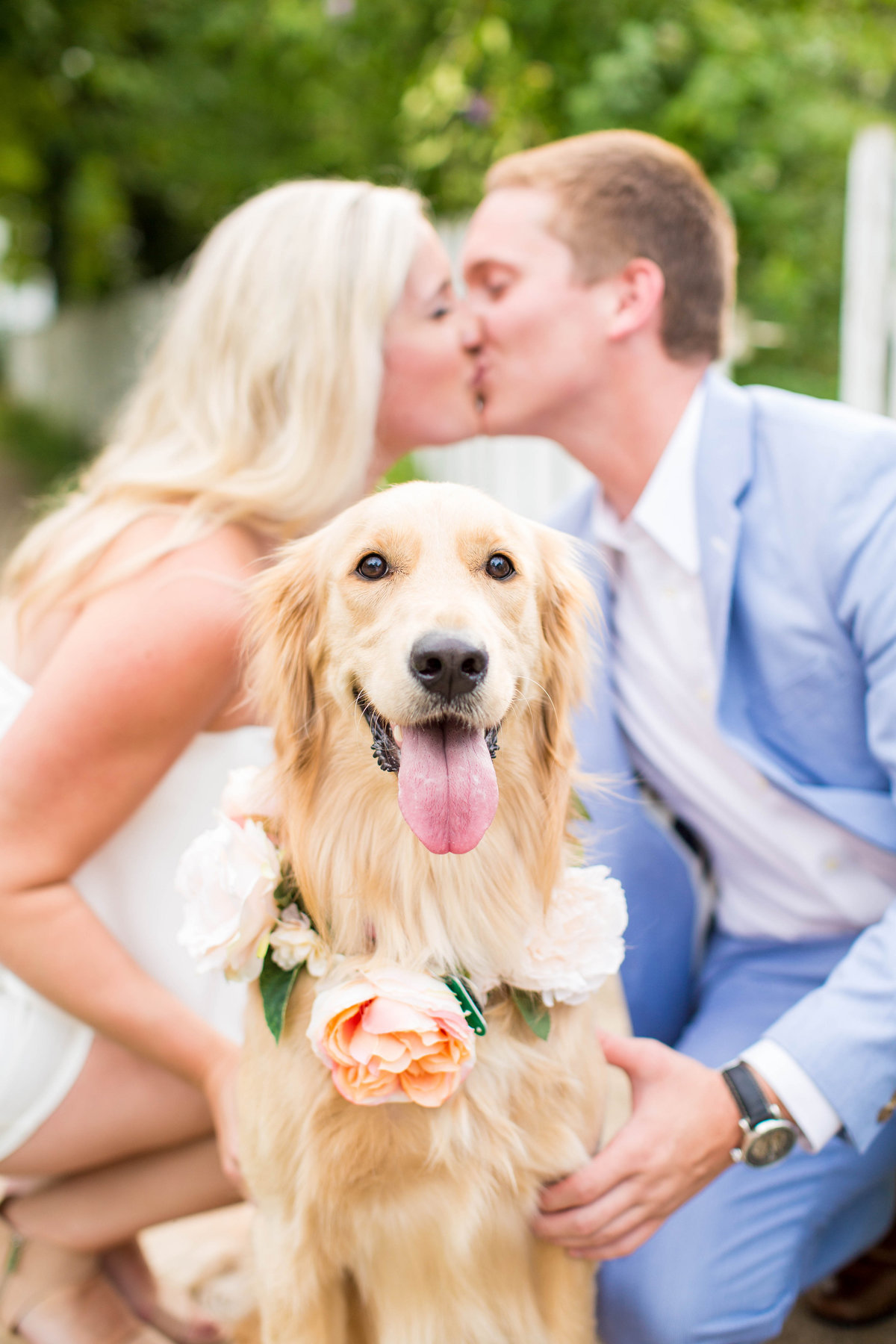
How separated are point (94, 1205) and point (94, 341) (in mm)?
17253

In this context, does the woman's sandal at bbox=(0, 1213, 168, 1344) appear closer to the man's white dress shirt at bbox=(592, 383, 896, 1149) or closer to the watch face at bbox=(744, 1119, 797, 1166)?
the watch face at bbox=(744, 1119, 797, 1166)

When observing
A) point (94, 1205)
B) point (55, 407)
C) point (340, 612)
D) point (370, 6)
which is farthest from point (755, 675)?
point (55, 407)

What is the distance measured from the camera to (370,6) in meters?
6.95

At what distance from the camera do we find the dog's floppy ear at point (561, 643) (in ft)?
6.48

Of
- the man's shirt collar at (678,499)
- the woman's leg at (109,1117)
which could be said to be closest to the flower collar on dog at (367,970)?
the woman's leg at (109,1117)

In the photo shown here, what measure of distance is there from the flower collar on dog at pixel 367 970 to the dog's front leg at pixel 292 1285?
34 cm

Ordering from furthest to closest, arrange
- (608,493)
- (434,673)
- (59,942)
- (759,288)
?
(759,288) → (608,493) → (59,942) → (434,673)

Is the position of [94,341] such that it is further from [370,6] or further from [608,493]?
[608,493]

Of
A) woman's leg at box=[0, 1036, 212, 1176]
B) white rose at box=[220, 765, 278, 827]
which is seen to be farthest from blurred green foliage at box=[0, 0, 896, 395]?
woman's leg at box=[0, 1036, 212, 1176]

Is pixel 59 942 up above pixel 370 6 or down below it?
below

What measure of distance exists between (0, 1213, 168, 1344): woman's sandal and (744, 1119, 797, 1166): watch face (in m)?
1.29

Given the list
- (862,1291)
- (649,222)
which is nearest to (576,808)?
(862,1291)

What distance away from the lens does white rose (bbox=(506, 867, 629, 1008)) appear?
6.12 feet

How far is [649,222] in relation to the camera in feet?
9.55
